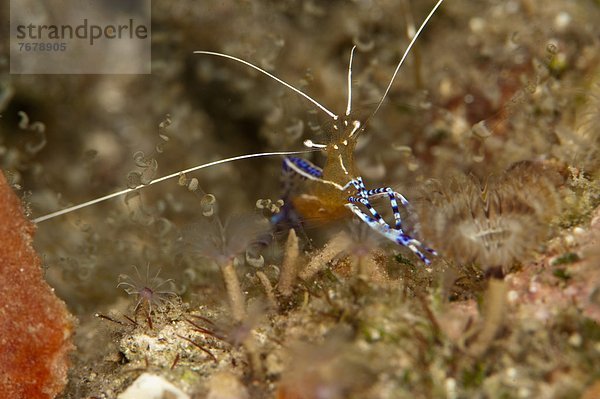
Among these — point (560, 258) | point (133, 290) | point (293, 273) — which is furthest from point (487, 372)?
point (133, 290)

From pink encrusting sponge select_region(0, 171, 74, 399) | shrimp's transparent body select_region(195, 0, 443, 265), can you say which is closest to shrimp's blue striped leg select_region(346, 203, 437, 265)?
shrimp's transparent body select_region(195, 0, 443, 265)

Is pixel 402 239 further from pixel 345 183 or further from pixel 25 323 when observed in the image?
pixel 25 323

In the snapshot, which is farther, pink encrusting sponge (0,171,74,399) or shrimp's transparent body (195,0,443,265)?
shrimp's transparent body (195,0,443,265)

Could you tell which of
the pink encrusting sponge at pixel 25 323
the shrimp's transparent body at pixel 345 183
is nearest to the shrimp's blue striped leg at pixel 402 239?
the shrimp's transparent body at pixel 345 183

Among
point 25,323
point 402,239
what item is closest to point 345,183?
point 402,239

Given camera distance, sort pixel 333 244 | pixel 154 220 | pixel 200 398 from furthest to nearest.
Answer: pixel 154 220 → pixel 333 244 → pixel 200 398

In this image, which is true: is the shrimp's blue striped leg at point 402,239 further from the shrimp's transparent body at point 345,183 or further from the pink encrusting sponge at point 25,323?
the pink encrusting sponge at point 25,323

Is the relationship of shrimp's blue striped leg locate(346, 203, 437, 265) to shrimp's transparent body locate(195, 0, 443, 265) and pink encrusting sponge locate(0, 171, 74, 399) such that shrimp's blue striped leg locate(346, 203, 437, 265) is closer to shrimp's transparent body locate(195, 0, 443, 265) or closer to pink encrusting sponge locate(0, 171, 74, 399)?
shrimp's transparent body locate(195, 0, 443, 265)

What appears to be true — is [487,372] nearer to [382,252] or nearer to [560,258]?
[560,258]
